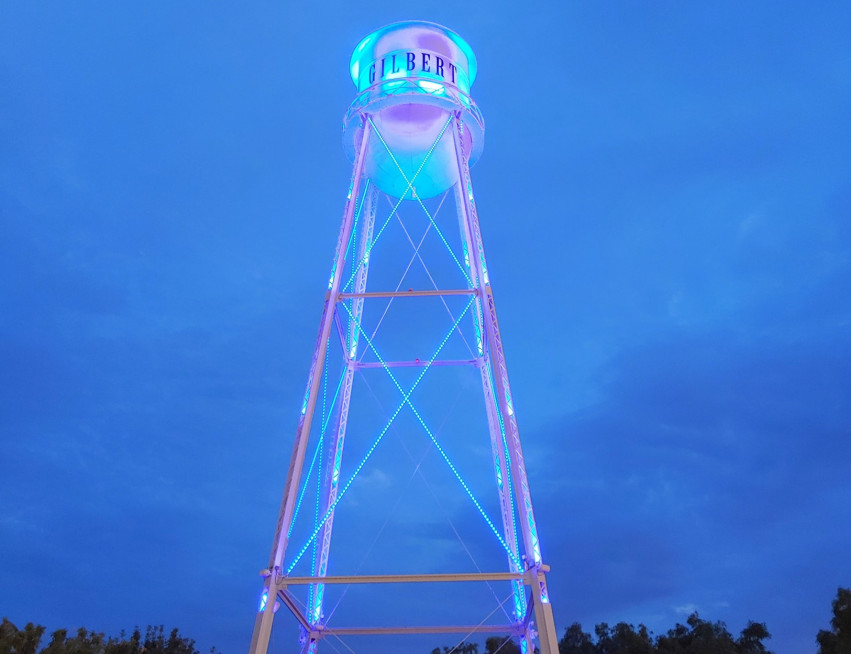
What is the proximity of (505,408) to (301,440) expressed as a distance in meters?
3.81

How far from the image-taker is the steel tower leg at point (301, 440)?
12648 millimetres

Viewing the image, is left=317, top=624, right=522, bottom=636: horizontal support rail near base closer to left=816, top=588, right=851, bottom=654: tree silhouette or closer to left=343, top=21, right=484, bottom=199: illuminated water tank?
left=343, top=21, right=484, bottom=199: illuminated water tank

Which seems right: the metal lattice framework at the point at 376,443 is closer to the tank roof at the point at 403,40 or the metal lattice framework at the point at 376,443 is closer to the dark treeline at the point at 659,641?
the tank roof at the point at 403,40

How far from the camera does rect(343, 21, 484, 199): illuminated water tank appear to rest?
17.6 m

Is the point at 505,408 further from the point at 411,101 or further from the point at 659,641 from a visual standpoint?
the point at 659,641

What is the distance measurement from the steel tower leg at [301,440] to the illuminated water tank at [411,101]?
2.34ft

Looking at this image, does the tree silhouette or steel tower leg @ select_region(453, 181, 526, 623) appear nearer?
steel tower leg @ select_region(453, 181, 526, 623)

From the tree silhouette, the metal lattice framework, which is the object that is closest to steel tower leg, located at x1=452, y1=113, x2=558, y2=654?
the metal lattice framework

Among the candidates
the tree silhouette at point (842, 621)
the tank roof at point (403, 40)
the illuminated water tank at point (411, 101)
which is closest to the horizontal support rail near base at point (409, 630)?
the illuminated water tank at point (411, 101)

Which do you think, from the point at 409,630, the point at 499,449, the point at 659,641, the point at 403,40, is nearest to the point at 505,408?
the point at 499,449

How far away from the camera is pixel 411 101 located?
1742cm

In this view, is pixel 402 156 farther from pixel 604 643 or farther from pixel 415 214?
pixel 604 643

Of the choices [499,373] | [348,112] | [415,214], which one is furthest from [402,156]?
[415,214]

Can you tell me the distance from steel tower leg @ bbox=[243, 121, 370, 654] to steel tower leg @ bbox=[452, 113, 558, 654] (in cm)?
241
